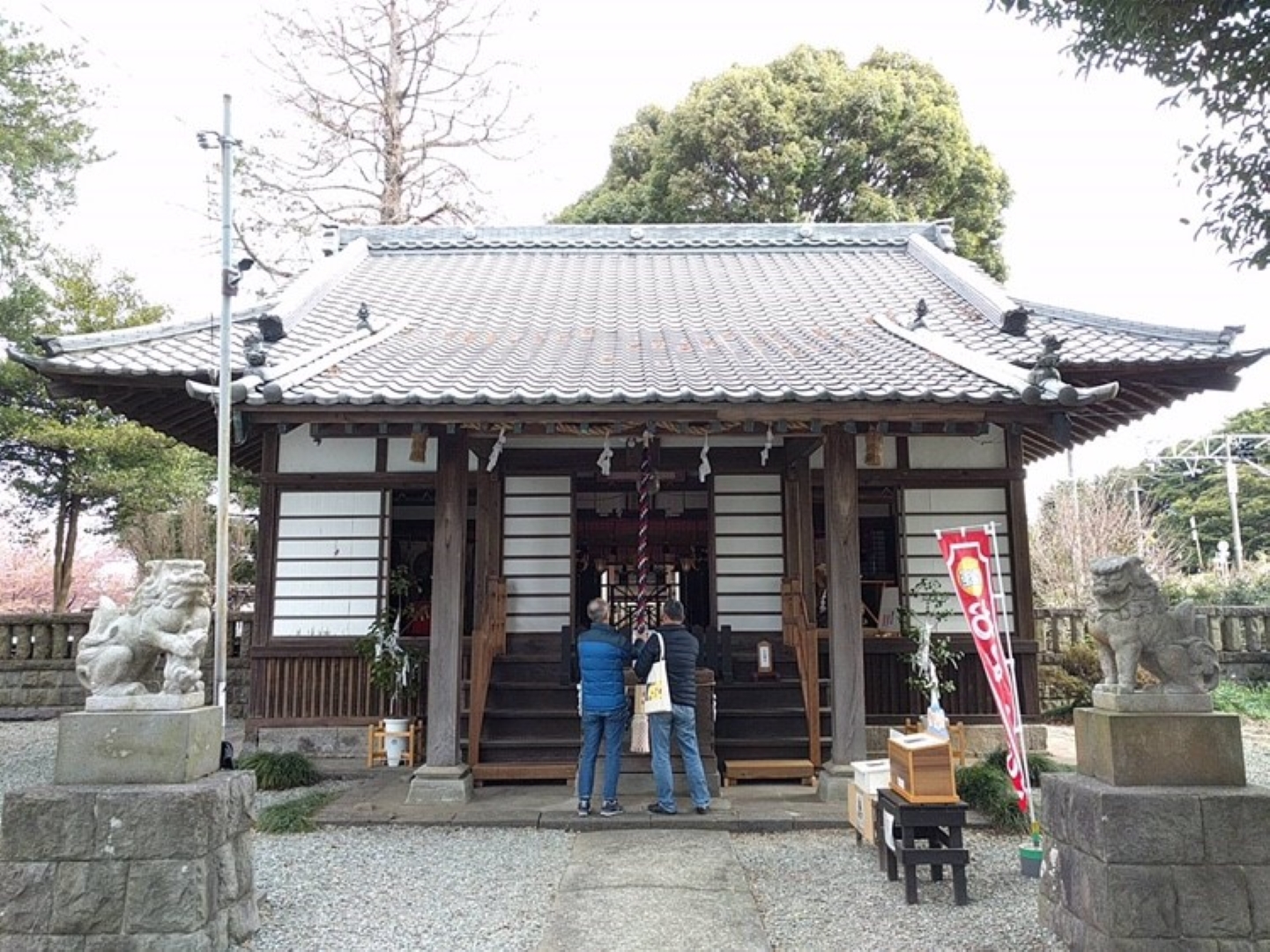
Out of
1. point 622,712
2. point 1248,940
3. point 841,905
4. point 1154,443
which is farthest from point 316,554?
point 1154,443

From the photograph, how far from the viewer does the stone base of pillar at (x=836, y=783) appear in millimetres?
6676

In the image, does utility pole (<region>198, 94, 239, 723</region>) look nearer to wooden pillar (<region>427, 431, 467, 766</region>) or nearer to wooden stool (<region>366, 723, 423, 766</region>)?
wooden pillar (<region>427, 431, 467, 766</region>)

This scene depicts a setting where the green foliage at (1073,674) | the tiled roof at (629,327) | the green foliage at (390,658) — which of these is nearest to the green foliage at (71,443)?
the tiled roof at (629,327)

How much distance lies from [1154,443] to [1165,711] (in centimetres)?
3306

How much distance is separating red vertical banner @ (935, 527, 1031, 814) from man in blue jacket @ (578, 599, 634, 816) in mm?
2534

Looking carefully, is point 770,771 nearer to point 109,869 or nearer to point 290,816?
point 290,816

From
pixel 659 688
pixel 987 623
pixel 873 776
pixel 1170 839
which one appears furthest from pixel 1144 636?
pixel 659 688

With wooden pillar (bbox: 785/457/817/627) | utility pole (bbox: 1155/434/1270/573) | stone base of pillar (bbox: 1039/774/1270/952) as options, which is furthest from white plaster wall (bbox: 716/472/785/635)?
utility pole (bbox: 1155/434/1270/573)

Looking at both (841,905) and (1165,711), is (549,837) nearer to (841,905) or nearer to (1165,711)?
(841,905)

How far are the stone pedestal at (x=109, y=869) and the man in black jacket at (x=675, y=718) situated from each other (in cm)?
334

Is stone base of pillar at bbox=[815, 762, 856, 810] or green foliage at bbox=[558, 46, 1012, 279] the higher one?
green foliage at bbox=[558, 46, 1012, 279]

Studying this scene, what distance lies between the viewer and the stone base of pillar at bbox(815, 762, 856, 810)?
6676mm

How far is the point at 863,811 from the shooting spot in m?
5.65

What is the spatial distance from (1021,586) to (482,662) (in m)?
5.34
